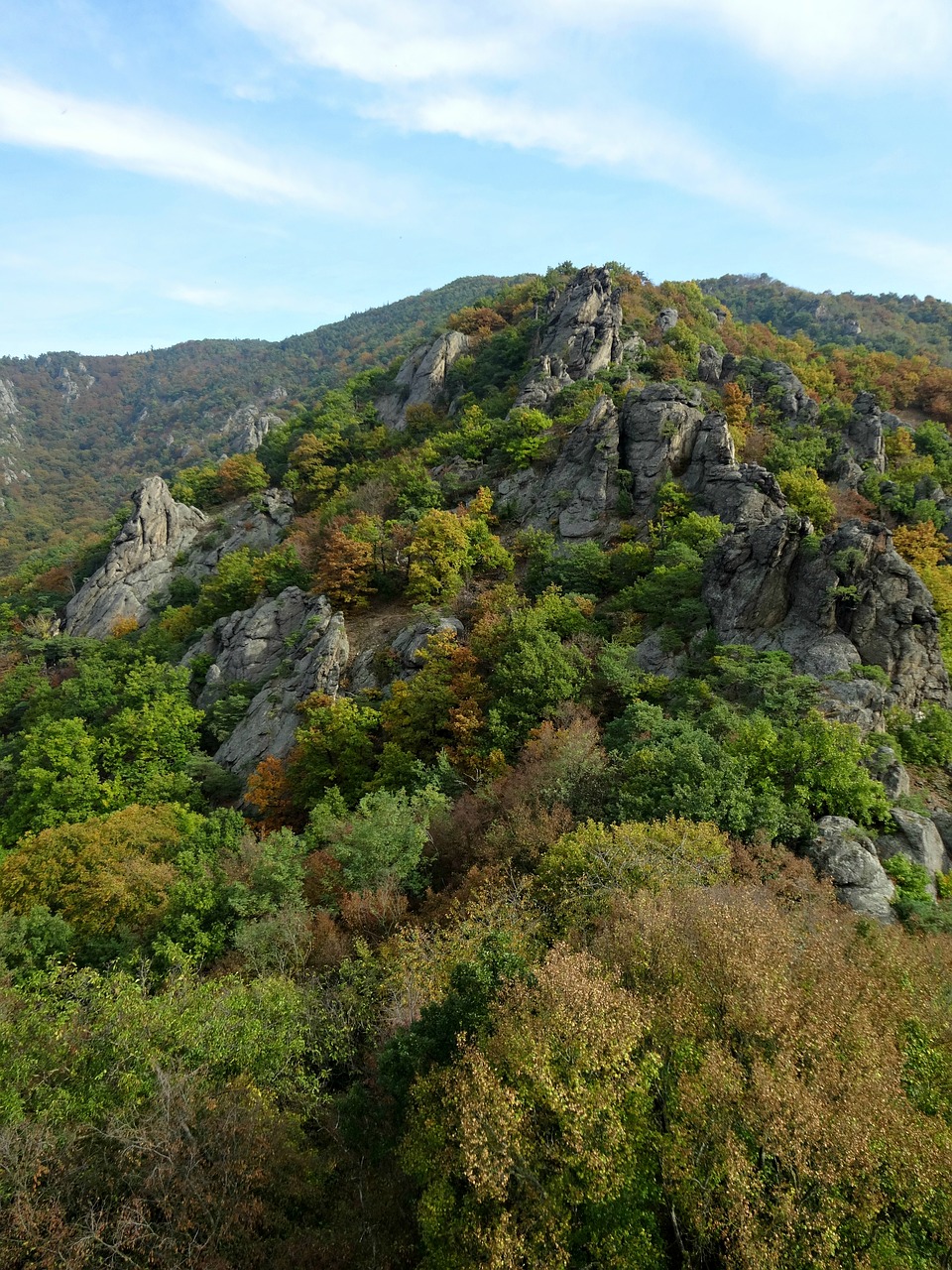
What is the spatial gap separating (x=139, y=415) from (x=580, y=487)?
187 meters

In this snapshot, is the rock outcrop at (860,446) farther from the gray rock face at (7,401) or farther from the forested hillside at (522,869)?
the gray rock face at (7,401)

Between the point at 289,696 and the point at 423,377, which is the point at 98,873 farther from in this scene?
the point at 423,377

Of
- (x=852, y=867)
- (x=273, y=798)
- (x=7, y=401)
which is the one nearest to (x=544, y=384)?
(x=273, y=798)

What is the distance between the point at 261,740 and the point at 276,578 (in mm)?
14613

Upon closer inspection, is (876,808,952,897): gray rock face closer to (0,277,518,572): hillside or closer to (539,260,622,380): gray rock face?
Result: (539,260,622,380): gray rock face

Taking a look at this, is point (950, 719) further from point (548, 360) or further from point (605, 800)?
point (548, 360)

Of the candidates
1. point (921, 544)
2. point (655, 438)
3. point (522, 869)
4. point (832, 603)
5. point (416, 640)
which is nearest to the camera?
point (522, 869)

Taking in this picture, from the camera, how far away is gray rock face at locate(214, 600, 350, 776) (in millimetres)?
33625

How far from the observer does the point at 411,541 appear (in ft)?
130

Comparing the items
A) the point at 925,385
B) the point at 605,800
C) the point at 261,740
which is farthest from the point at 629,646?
the point at 925,385

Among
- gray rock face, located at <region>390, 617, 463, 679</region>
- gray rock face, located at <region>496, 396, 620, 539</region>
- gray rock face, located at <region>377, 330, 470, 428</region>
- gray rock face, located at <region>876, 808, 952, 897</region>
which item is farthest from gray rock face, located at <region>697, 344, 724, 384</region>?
gray rock face, located at <region>876, 808, 952, 897</region>

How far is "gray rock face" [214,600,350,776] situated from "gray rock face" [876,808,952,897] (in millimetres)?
25539

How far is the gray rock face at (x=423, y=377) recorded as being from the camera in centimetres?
6381

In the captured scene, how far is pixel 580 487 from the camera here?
137 feet
